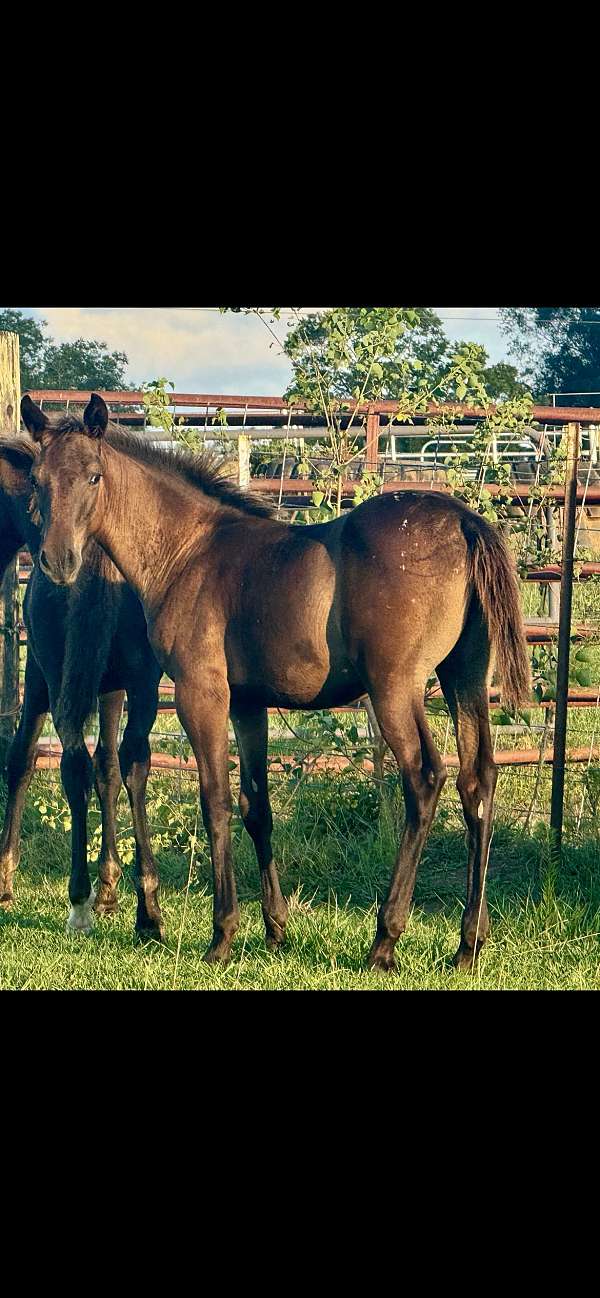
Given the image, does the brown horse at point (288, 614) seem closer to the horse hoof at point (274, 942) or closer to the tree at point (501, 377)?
the horse hoof at point (274, 942)

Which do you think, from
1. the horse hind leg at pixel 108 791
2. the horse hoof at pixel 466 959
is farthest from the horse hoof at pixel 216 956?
the horse hind leg at pixel 108 791

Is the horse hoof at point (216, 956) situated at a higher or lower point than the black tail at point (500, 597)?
lower

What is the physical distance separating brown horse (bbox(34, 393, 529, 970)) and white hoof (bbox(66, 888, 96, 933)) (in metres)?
0.84

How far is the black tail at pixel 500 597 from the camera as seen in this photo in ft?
15.8

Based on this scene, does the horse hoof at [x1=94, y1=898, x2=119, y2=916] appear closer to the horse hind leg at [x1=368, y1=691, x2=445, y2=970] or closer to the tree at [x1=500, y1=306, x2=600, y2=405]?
the horse hind leg at [x1=368, y1=691, x2=445, y2=970]

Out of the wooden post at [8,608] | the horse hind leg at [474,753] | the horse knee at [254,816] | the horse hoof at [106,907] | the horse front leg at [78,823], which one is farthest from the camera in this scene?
the wooden post at [8,608]

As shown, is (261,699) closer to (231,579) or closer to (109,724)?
(231,579)

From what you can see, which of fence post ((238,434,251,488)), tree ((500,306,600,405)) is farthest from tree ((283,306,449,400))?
tree ((500,306,600,405))

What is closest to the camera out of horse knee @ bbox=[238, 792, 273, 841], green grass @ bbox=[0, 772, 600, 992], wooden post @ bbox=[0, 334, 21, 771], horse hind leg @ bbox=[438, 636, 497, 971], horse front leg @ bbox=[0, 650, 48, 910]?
green grass @ bbox=[0, 772, 600, 992]

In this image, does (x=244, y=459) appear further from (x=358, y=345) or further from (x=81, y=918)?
(x=81, y=918)

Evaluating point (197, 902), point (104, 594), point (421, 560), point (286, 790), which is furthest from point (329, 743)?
point (421, 560)

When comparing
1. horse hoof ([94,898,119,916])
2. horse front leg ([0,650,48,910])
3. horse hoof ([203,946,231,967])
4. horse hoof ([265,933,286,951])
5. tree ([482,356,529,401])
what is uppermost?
tree ([482,356,529,401])

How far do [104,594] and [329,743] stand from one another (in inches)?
73.6

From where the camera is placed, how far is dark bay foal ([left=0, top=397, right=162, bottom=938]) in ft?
18.9
